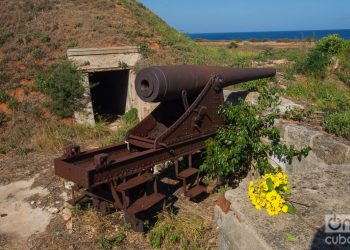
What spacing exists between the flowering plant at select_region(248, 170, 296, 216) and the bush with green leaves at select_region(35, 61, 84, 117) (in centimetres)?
808

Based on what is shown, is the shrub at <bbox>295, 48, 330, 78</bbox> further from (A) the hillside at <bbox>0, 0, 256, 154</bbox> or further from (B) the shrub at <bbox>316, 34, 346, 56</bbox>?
(A) the hillside at <bbox>0, 0, 256, 154</bbox>

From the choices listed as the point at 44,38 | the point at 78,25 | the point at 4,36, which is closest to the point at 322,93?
the point at 44,38

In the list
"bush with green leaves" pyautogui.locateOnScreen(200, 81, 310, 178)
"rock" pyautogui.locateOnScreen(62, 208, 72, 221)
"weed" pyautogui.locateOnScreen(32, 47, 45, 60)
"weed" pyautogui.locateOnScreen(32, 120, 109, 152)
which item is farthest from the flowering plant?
"weed" pyautogui.locateOnScreen(32, 47, 45, 60)

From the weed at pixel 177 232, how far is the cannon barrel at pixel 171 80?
5.70ft

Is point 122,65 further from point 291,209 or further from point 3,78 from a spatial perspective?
point 291,209

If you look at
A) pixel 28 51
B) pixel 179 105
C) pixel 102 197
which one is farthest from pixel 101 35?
pixel 102 197

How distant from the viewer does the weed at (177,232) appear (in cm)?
440

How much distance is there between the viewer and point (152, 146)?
15.9 ft

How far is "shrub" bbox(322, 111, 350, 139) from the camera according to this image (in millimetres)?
4660

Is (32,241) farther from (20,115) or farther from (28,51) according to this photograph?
(28,51)

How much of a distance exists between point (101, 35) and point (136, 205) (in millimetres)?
9411

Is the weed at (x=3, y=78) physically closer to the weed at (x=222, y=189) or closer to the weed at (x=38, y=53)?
the weed at (x=38, y=53)

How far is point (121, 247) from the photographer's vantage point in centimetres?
453

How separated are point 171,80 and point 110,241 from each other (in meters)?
2.37
